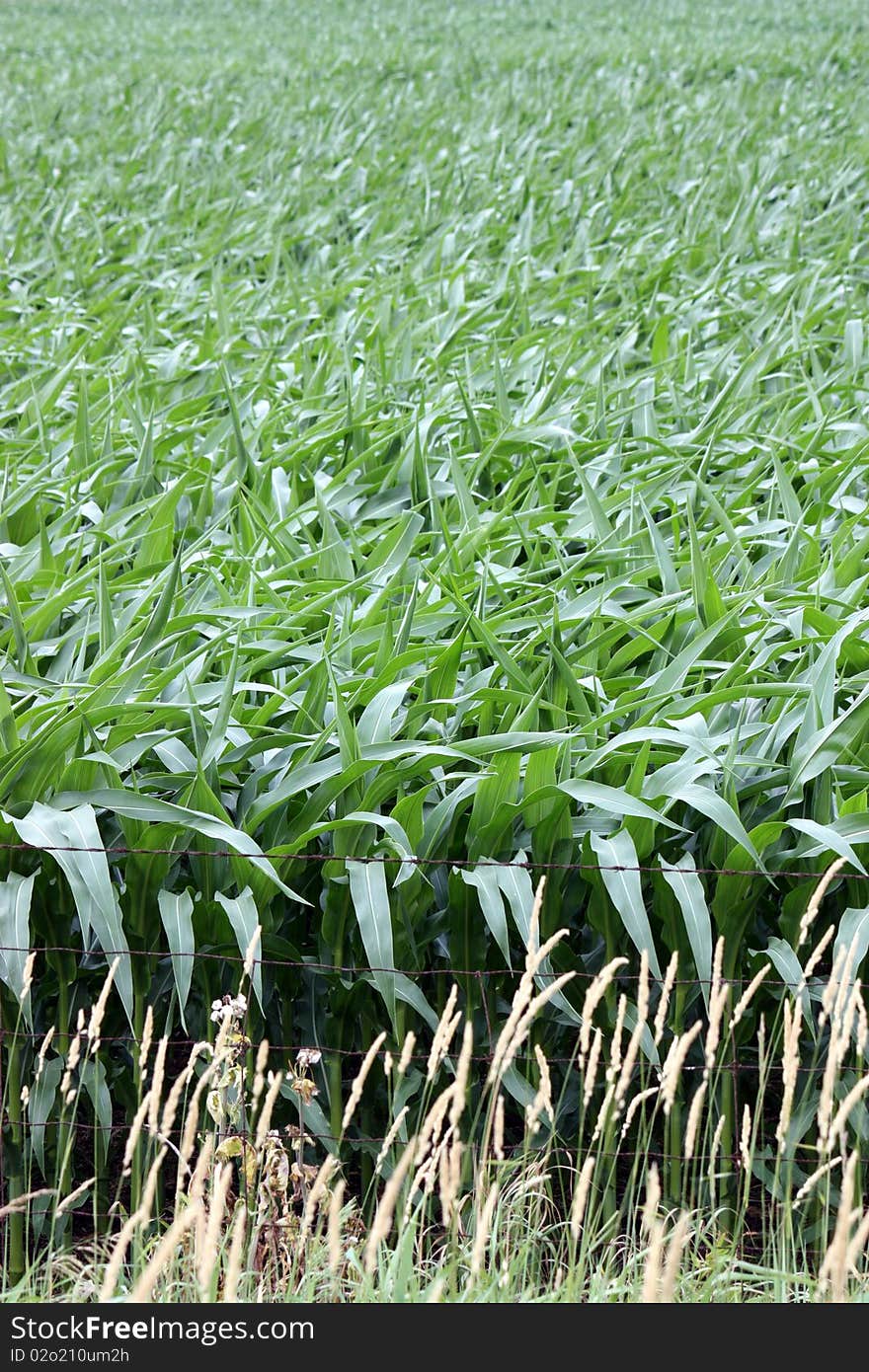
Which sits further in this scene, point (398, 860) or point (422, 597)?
point (422, 597)

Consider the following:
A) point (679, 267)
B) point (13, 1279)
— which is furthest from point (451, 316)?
point (13, 1279)

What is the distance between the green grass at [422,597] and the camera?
1.86 metres

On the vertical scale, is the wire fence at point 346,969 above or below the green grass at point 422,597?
below

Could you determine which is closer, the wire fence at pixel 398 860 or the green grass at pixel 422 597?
the wire fence at pixel 398 860

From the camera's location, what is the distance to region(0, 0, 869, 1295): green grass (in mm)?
1860

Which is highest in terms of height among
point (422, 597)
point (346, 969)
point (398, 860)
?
point (422, 597)

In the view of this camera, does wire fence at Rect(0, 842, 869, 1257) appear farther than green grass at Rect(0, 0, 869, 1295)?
No

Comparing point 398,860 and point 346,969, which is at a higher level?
point 398,860

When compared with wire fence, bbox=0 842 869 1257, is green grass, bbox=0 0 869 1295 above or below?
above

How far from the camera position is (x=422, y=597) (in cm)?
244

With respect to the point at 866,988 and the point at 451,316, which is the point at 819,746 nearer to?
the point at 866,988

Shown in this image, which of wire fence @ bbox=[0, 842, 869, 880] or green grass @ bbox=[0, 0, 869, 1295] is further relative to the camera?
green grass @ bbox=[0, 0, 869, 1295]

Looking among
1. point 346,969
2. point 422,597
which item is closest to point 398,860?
point 346,969

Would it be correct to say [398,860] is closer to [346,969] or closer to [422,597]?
[346,969]
